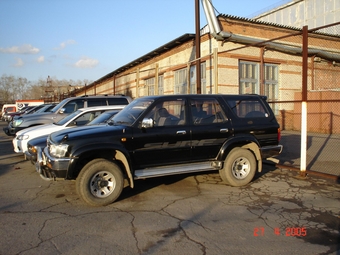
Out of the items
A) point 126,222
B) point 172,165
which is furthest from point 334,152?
point 126,222

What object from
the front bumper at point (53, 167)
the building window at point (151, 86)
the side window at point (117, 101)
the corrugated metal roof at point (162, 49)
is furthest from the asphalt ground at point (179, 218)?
the building window at point (151, 86)

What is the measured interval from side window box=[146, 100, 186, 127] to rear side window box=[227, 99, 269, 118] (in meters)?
1.21

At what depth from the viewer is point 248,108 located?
23.6 feet

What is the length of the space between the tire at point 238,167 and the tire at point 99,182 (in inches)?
91.5

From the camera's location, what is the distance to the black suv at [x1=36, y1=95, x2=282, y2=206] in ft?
17.9

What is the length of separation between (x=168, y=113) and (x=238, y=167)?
6.47ft

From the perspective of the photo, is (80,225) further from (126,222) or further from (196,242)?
(196,242)

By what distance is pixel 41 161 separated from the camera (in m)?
5.97

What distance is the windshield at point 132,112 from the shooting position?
6.13 m

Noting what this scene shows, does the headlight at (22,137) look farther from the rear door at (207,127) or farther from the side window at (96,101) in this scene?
the rear door at (207,127)

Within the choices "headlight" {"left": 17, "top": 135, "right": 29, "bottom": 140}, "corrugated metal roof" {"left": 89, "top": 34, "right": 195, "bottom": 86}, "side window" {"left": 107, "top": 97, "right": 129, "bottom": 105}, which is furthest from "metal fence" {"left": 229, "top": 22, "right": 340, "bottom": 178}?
"headlight" {"left": 17, "top": 135, "right": 29, "bottom": 140}

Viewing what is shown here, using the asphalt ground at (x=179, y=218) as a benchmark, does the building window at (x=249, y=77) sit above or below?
above

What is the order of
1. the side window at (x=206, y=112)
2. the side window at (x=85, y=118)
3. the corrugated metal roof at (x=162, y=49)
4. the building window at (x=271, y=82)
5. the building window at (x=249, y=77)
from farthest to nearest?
the building window at (x=271, y=82), the corrugated metal roof at (x=162, y=49), the building window at (x=249, y=77), the side window at (x=85, y=118), the side window at (x=206, y=112)

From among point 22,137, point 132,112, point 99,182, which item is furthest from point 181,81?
point 99,182
